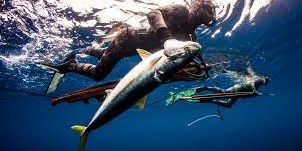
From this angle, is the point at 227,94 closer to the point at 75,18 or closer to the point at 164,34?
the point at 164,34

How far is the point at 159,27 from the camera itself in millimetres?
3645

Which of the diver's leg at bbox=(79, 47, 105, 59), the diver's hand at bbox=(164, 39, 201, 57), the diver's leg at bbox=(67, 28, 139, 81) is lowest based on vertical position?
the diver's leg at bbox=(79, 47, 105, 59)

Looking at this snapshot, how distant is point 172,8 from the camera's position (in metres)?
4.73

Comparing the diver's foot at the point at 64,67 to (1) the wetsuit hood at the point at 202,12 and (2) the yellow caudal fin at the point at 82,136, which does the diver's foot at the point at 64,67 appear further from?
(2) the yellow caudal fin at the point at 82,136

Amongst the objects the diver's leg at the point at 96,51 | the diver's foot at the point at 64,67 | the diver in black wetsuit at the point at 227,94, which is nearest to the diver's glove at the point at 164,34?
the diver in black wetsuit at the point at 227,94

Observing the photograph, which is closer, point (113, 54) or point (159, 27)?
point (159, 27)

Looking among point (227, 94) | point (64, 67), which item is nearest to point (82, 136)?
point (227, 94)

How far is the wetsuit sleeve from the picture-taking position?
347 centimetres

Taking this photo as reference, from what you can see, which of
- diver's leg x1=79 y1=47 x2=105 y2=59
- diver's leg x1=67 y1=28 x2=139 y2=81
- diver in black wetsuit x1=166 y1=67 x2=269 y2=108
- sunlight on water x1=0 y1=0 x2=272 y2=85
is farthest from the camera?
sunlight on water x1=0 y1=0 x2=272 y2=85

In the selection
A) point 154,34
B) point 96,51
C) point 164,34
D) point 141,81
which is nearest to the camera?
point 141,81

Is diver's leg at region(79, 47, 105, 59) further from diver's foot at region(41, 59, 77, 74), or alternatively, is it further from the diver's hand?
the diver's hand

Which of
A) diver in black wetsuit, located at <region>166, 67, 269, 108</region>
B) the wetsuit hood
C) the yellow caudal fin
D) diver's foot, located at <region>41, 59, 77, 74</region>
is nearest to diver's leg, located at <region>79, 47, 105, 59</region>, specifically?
diver's foot, located at <region>41, 59, 77, 74</region>

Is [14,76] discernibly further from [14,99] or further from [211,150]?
[211,150]

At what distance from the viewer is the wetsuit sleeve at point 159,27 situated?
11.4ft
